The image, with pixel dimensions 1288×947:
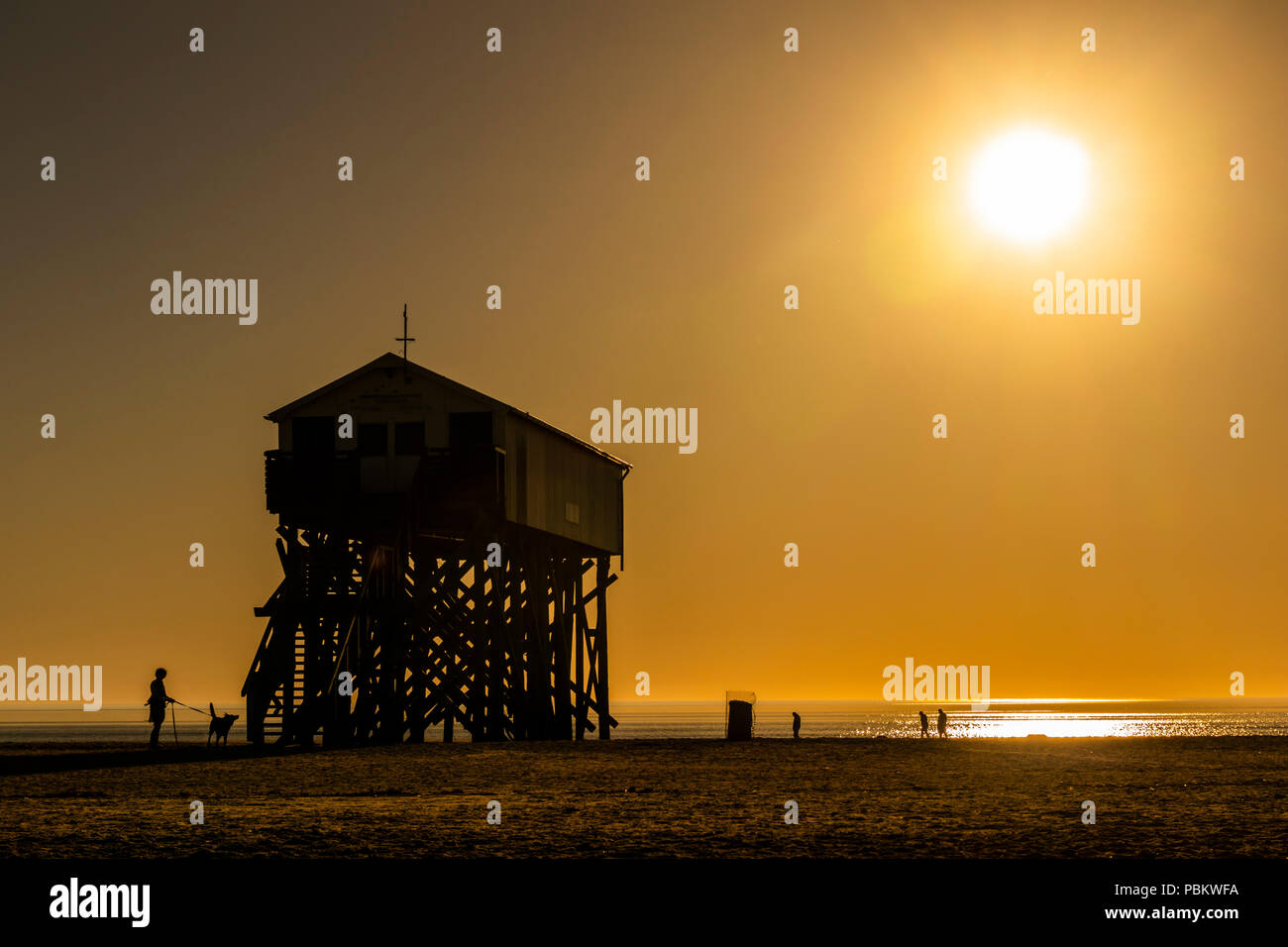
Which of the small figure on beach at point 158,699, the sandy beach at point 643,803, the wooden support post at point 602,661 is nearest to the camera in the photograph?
the sandy beach at point 643,803

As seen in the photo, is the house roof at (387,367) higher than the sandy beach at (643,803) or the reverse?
higher

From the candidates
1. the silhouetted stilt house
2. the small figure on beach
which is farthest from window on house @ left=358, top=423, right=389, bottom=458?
the small figure on beach

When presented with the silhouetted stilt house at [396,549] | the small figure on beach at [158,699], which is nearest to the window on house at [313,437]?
the silhouetted stilt house at [396,549]

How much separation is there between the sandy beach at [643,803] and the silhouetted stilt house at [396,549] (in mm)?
5270

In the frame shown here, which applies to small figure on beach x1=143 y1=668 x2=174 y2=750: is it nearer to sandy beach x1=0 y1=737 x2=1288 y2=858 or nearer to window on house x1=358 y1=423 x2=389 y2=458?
sandy beach x1=0 y1=737 x2=1288 y2=858

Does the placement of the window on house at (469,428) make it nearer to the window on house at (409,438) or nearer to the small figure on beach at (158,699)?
the window on house at (409,438)

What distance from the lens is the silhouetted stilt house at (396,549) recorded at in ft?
127

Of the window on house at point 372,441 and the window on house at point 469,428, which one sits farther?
the window on house at point 372,441

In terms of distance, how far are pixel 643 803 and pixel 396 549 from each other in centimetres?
1912

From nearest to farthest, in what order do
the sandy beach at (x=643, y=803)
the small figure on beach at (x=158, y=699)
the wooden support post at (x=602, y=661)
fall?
the sandy beach at (x=643, y=803) → the small figure on beach at (x=158, y=699) → the wooden support post at (x=602, y=661)

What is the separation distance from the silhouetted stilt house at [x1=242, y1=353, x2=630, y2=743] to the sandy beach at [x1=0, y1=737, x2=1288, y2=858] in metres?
5.27

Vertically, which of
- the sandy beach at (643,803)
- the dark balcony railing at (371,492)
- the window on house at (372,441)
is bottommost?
the sandy beach at (643,803)

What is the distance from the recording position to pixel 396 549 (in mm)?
38969
